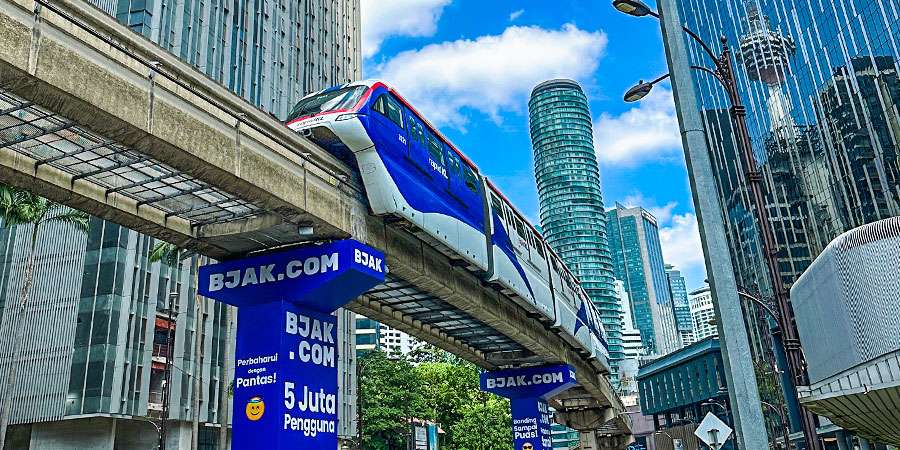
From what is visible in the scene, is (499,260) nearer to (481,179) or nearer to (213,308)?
(481,179)

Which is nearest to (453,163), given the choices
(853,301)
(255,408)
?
(255,408)

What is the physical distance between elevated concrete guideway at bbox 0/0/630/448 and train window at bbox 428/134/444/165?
2438 mm

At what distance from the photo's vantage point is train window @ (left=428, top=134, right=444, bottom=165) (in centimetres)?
2164

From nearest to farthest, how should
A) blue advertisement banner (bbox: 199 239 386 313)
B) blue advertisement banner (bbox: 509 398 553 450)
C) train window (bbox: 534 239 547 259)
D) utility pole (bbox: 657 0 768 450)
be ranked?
1. utility pole (bbox: 657 0 768 450)
2. blue advertisement banner (bbox: 199 239 386 313)
3. train window (bbox: 534 239 547 259)
4. blue advertisement banner (bbox: 509 398 553 450)

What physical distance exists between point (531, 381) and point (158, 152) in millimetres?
29712

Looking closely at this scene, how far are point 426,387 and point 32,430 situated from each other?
39.3 metres

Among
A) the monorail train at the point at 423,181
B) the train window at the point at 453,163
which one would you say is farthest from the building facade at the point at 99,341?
the train window at the point at 453,163

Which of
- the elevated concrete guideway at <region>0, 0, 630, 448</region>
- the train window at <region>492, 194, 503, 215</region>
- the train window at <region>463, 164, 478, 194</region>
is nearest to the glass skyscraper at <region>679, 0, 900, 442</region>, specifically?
the train window at <region>492, 194, 503, 215</region>

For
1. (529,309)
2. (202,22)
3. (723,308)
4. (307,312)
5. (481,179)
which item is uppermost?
(202,22)

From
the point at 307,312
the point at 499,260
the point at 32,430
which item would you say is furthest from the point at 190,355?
the point at 307,312

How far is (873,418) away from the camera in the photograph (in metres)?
15.6

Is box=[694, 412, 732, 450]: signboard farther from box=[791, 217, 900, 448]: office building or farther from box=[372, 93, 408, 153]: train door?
box=[372, 93, 408, 153]: train door

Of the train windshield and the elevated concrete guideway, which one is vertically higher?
the train windshield

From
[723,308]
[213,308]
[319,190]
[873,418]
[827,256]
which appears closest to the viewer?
[723,308]
